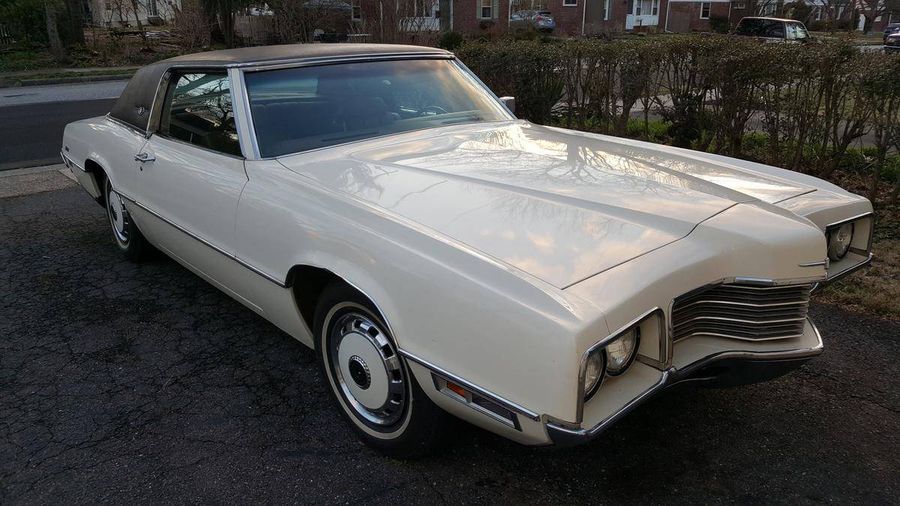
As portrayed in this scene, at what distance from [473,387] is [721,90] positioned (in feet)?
16.6

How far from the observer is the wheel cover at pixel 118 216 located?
4523mm

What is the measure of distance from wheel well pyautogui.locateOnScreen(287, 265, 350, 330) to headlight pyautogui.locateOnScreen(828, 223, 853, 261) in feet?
7.11

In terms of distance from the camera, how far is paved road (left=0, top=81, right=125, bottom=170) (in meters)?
8.68

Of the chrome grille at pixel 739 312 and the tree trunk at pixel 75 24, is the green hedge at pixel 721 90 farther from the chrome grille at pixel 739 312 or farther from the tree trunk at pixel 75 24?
the tree trunk at pixel 75 24

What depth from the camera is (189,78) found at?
3.84 metres

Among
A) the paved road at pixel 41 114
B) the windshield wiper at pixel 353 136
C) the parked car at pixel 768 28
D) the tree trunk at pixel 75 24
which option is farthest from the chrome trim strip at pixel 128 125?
the tree trunk at pixel 75 24

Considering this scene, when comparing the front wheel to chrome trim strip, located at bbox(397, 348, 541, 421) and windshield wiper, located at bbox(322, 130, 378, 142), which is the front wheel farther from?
windshield wiper, located at bbox(322, 130, 378, 142)

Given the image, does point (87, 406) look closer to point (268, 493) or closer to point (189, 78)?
point (268, 493)

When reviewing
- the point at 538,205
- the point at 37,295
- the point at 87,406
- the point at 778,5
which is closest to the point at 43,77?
the point at 37,295

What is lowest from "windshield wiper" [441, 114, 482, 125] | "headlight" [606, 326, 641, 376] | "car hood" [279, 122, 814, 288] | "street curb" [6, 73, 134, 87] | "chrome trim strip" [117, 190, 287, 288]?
"street curb" [6, 73, 134, 87]

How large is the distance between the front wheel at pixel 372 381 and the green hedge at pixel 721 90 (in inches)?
181

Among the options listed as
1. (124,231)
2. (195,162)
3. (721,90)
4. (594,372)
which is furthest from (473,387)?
(721,90)

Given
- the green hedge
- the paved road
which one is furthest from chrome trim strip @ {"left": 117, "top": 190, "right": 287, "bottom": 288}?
the paved road

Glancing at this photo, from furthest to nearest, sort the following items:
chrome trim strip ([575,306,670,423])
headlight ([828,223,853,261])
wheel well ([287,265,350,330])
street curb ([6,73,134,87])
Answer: street curb ([6,73,134,87]) → headlight ([828,223,853,261]) → wheel well ([287,265,350,330]) → chrome trim strip ([575,306,670,423])
